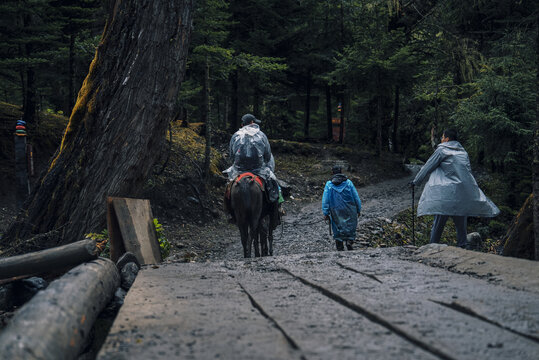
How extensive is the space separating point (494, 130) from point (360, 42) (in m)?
12.1

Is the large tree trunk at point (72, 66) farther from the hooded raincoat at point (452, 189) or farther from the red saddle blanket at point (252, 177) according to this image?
the hooded raincoat at point (452, 189)

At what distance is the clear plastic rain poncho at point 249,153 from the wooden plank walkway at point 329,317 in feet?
11.3

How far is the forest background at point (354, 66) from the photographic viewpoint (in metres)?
11.4

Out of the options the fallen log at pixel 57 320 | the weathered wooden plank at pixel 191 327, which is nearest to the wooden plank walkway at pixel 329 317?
the weathered wooden plank at pixel 191 327

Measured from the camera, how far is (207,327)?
272 cm

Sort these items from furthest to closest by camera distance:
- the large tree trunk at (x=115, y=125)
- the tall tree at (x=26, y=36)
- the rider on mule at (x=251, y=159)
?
1. the tall tree at (x=26, y=36)
2. the rider on mule at (x=251, y=159)
3. the large tree trunk at (x=115, y=125)

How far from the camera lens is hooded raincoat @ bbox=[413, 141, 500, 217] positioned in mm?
7129

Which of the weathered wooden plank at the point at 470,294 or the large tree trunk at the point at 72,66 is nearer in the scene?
the weathered wooden plank at the point at 470,294

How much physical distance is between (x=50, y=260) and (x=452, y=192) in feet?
19.5

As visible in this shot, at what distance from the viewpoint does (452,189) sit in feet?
23.5

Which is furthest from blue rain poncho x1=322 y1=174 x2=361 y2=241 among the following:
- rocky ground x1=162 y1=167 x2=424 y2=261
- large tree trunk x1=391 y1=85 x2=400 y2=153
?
large tree trunk x1=391 y1=85 x2=400 y2=153

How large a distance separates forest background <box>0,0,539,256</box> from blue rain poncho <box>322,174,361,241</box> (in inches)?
183

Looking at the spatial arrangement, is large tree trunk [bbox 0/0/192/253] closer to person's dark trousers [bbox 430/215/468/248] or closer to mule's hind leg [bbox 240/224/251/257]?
mule's hind leg [bbox 240/224/251/257]

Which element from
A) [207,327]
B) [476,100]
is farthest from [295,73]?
[207,327]
